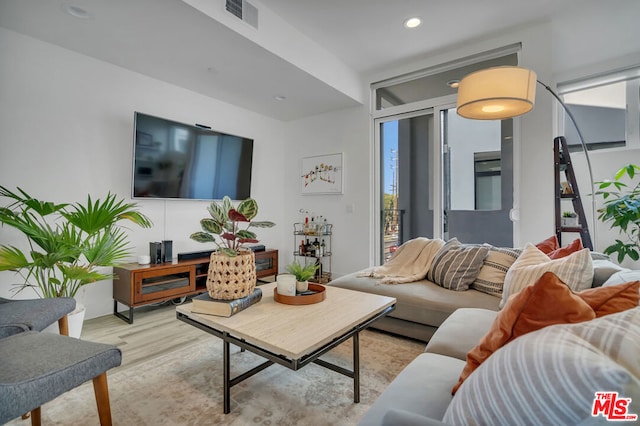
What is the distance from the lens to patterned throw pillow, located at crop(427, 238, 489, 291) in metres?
2.42

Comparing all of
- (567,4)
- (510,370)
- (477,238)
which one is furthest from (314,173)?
(510,370)

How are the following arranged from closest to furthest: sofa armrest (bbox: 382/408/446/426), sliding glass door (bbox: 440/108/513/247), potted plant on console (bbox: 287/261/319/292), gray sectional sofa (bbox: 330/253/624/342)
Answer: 1. sofa armrest (bbox: 382/408/446/426)
2. potted plant on console (bbox: 287/261/319/292)
3. gray sectional sofa (bbox: 330/253/624/342)
4. sliding glass door (bbox: 440/108/513/247)

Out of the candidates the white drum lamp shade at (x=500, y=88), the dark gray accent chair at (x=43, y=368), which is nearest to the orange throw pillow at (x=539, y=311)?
the dark gray accent chair at (x=43, y=368)

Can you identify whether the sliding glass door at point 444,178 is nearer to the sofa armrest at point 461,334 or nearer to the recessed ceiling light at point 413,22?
the recessed ceiling light at point 413,22

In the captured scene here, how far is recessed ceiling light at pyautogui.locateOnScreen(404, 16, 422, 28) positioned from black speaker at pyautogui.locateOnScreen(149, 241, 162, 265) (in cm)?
324

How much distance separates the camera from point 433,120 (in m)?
3.78

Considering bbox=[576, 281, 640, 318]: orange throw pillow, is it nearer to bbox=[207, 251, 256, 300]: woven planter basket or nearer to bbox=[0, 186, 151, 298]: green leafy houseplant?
bbox=[207, 251, 256, 300]: woven planter basket

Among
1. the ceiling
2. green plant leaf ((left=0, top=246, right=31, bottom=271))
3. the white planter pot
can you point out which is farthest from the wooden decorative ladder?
green plant leaf ((left=0, top=246, right=31, bottom=271))

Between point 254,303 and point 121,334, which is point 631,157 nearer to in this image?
point 254,303

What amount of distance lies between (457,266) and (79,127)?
3.53 m

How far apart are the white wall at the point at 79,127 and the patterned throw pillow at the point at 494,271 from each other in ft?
10.1

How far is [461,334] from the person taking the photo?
1503 millimetres

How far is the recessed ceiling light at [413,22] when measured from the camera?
299 centimetres

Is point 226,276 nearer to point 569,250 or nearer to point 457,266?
point 457,266
